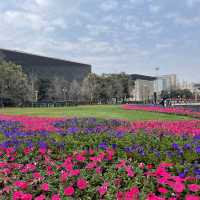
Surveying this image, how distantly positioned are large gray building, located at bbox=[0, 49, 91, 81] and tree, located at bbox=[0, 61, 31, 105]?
32.9m

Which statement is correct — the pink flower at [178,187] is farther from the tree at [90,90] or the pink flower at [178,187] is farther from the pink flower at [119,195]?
the tree at [90,90]

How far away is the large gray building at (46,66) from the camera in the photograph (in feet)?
257

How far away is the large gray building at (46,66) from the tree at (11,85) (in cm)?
3295

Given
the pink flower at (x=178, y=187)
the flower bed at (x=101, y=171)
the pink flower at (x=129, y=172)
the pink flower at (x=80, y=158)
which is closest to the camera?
the pink flower at (x=178, y=187)

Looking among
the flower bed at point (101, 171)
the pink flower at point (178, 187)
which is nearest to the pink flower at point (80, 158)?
the flower bed at point (101, 171)

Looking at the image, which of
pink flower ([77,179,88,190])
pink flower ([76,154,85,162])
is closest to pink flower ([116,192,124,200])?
pink flower ([77,179,88,190])

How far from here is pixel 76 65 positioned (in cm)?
9506

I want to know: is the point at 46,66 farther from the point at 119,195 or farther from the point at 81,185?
the point at 119,195

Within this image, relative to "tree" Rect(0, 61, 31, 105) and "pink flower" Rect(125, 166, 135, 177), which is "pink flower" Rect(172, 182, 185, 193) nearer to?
"pink flower" Rect(125, 166, 135, 177)

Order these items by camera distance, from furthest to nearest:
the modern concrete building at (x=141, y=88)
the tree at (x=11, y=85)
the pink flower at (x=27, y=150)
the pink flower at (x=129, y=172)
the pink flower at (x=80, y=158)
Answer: the modern concrete building at (x=141, y=88) < the tree at (x=11, y=85) < the pink flower at (x=27, y=150) < the pink flower at (x=80, y=158) < the pink flower at (x=129, y=172)

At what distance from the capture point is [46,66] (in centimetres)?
8575

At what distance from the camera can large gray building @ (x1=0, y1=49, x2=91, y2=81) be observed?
78438 mm

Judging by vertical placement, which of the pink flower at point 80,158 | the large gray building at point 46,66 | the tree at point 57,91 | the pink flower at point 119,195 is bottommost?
the pink flower at point 119,195

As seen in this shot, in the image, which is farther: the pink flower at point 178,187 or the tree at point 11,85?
the tree at point 11,85
